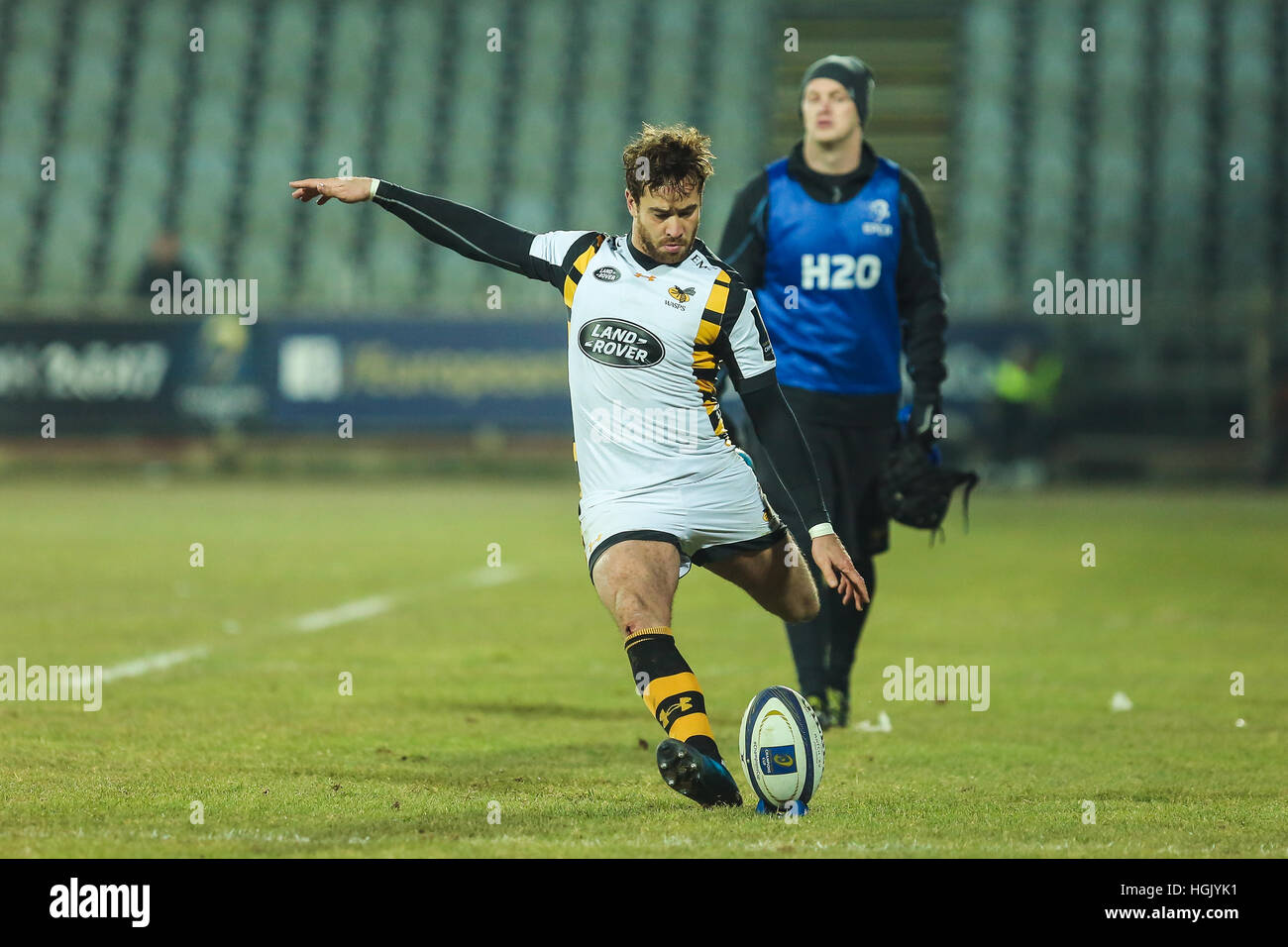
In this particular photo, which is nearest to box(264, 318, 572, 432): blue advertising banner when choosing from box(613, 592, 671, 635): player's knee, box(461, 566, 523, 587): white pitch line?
box(461, 566, 523, 587): white pitch line

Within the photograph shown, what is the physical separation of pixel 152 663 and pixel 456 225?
11.3 ft

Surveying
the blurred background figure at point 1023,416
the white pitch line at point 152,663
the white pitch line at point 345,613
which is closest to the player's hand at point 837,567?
the white pitch line at point 152,663

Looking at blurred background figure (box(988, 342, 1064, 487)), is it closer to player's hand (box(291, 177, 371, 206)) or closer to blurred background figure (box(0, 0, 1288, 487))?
blurred background figure (box(0, 0, 1288, 487))

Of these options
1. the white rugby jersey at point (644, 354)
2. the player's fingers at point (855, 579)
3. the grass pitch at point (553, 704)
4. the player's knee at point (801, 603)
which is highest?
the white rugby jersey at point (644, 354)

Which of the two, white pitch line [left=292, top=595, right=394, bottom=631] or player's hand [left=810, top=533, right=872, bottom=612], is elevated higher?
player's hand [left=810, top=533, right=872, bottom=612]

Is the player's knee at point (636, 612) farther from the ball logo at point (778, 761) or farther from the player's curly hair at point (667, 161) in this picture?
the player's curly hair at point (667, 161)

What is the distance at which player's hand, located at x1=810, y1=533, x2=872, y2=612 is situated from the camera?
5.21 metres

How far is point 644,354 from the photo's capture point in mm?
5234

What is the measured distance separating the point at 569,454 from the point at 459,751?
16758mm

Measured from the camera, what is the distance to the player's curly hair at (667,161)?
199 inches

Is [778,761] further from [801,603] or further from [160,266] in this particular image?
[160,266]

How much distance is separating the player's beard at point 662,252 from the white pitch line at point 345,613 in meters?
4.68

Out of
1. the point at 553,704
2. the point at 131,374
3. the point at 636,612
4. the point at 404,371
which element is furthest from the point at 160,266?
the point at 636,612

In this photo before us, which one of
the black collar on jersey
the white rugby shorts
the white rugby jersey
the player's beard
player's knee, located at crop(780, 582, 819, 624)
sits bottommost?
player's knee, located at crop(780, 582, 819, 624)
